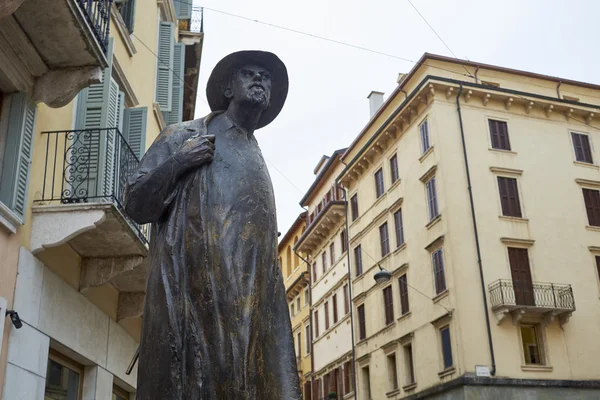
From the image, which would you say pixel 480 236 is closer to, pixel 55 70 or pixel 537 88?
pixel 537 88

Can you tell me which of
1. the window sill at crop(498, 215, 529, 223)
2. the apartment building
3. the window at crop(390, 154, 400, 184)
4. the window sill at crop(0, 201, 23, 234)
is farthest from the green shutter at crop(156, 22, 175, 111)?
the apartment building

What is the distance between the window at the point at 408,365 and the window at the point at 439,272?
11.8 feet

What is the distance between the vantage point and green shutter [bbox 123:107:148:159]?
530 inches

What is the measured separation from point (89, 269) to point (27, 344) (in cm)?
195

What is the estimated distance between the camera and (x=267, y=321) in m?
2.94

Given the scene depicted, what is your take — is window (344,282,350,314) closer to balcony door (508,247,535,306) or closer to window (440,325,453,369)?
window (440,325,453,369)

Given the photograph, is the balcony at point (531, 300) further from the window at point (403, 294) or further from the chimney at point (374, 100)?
the chimney at point (374, 100)

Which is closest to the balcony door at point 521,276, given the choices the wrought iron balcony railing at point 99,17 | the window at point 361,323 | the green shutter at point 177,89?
the window at point 361,323

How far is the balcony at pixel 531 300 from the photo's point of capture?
29.0 meters

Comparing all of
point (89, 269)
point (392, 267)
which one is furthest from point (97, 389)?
point (392, 267)

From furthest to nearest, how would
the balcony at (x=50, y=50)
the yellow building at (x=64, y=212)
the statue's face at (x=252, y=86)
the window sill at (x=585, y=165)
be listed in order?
1. the window sill at (x=585, y=165)
2. the yellow building at (x=64, y=212)
3. the balcony at (x=50, y=50)
4. the statue's face at (x=252, y=86)

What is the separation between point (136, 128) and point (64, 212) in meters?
4.29

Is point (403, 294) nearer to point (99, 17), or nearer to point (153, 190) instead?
point (99, 17)

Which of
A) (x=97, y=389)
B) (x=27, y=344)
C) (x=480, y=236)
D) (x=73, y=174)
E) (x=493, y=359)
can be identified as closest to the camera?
(x=27, y=344)
